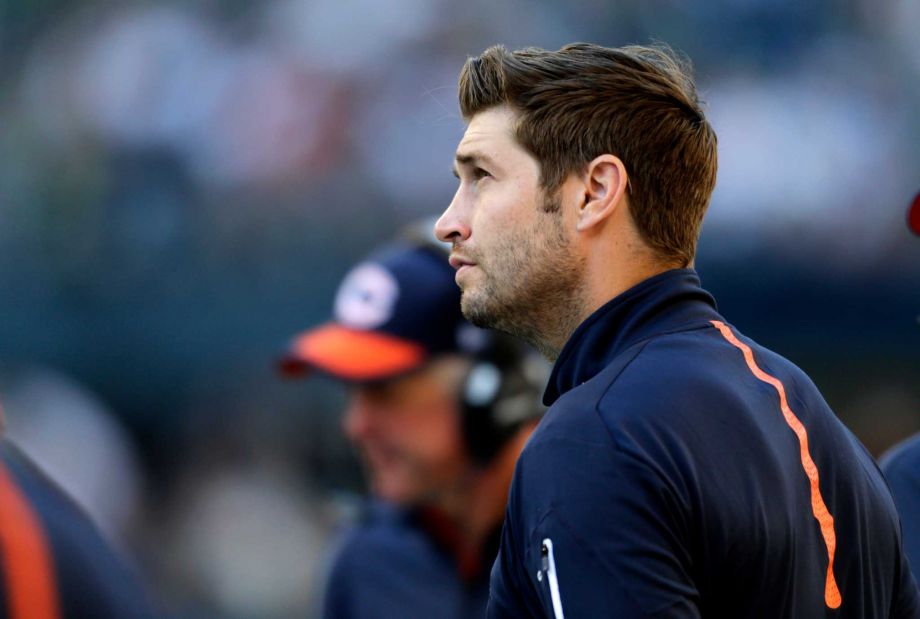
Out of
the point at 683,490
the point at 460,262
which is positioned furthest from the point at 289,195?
the point at 683,490

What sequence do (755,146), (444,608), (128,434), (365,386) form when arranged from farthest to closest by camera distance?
(755,146), (128,434), (365,386), (444,608)

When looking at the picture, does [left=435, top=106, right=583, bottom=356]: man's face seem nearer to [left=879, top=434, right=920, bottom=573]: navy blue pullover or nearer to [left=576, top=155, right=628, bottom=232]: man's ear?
[left=576, top=155, right=628, bottom=232]: man's ear

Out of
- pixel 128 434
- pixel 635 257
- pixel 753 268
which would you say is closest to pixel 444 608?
pixel 635 257

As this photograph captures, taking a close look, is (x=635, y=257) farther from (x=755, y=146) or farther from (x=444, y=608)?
(x=755, y=146)

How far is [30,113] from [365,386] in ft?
12.9

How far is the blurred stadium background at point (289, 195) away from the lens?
599 cm

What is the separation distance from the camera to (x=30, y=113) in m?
6.39

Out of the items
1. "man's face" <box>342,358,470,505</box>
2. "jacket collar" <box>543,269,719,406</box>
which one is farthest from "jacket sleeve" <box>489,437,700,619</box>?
"man's face" <box>342,358,470,505</box>

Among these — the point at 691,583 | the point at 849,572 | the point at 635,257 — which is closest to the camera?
the point at 691,583

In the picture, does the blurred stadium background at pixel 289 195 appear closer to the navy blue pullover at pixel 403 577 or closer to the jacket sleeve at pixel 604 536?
the navy blue pullover at pixel 403 577

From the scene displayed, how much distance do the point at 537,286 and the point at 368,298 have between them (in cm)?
179

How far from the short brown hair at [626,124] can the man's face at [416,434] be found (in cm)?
153

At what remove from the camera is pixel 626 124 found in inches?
58.0

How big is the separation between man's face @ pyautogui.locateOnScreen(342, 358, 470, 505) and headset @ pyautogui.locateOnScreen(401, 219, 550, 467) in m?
0.05
